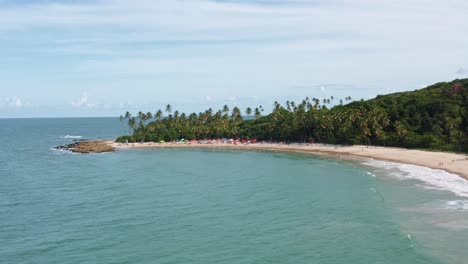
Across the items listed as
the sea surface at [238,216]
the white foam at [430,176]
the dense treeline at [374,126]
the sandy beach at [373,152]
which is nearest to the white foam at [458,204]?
the sea surface at [238,216]

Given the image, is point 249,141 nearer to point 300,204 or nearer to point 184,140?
point 184,140

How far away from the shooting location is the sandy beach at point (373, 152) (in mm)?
72438

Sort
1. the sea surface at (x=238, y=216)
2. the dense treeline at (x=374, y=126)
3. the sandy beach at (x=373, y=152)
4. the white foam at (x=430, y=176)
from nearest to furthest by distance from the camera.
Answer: the sea surface at (x=238, y=216) → the white foam at (x=430, y=176) → the sandy beach at (x=373, y=152) → the dense treeline at (x=374, y=126)

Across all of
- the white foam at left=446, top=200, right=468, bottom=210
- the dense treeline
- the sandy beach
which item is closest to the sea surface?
the white foam at left=446, top=200, right=468, bottom=210

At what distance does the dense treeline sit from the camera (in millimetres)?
96750

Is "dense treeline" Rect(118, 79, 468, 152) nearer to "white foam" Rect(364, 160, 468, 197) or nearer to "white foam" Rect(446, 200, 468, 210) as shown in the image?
"white foam" Rect(364, 160, 468, 197)

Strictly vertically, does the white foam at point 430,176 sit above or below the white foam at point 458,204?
above

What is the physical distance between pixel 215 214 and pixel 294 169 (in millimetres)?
35092

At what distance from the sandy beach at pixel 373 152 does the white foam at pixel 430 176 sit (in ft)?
6.44

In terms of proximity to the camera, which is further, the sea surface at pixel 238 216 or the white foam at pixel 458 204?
the white foam at pixel 458 204

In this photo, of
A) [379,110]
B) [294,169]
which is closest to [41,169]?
[294,169]

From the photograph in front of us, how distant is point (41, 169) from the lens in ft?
277

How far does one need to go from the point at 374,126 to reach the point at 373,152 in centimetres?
1222

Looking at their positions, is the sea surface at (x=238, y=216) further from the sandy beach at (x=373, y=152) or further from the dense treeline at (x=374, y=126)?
the dense treeline at (x=374, y=126)
